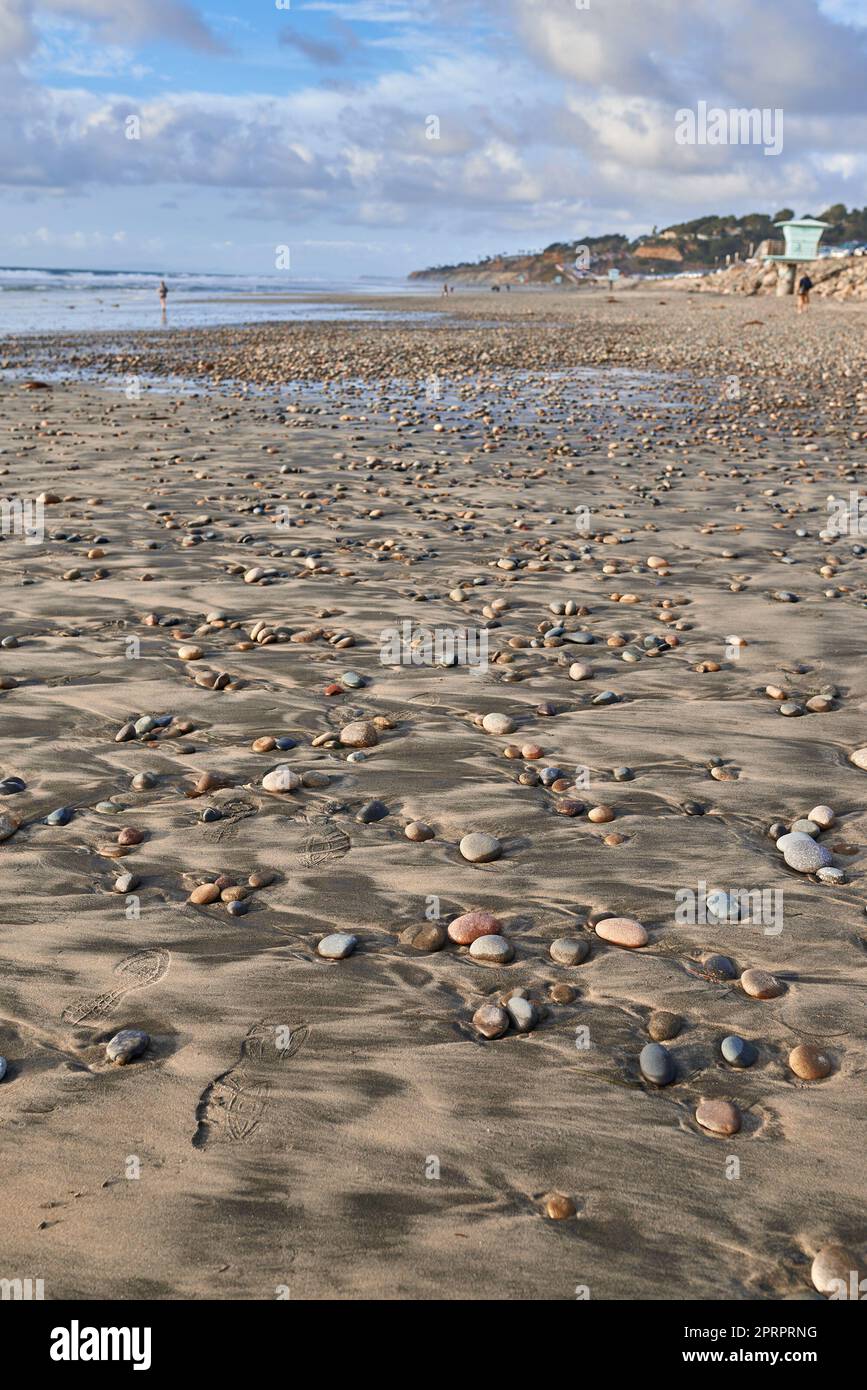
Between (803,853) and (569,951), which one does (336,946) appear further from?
(803,853)

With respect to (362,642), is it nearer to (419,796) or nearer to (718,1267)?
(419,796)

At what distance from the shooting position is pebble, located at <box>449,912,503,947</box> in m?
3.33

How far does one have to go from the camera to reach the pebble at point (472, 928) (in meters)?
3.33

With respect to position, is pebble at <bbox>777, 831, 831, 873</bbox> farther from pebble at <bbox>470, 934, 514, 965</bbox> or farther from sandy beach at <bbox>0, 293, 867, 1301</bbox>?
pebble at <bbox>470, 934, 514, 965</bbox>

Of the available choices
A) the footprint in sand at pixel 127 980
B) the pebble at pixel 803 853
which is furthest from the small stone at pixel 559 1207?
the pebble at pixel 803 853

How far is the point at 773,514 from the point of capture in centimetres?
971

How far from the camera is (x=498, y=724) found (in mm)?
4922

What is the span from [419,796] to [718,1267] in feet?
7.84

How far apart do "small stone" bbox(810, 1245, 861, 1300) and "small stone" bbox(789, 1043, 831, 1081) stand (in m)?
0.57

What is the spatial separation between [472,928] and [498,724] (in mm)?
1731

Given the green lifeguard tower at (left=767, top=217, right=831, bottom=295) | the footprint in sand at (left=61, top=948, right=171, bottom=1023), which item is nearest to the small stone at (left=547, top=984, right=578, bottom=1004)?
the footprint in sand at (left=61, top=948, right=171, bottom=1023)
